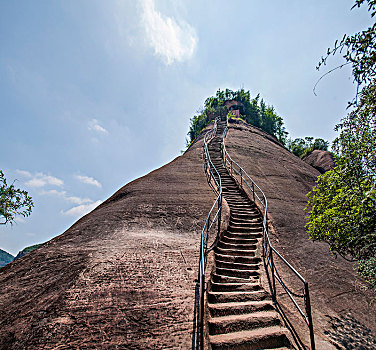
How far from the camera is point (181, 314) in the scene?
381 cm

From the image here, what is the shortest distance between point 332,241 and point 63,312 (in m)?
6.44

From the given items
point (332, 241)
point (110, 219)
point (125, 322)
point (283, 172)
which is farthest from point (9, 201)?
point (283, 172)

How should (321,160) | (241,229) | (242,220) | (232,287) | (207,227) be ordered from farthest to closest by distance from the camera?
(321,160) → (242,220) → (241,229) → (207,227) → (232,287)

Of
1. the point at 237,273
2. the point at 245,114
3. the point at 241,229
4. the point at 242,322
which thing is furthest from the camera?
the point at 245,114

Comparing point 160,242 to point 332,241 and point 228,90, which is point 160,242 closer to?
point 332,241

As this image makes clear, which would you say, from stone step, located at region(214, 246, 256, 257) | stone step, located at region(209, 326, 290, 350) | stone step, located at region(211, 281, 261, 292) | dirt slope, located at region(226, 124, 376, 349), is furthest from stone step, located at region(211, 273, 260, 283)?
stone step, located at region(209, 326, 290, 350)

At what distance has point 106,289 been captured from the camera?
3984 millimetres

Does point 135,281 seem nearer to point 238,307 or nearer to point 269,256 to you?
point 238,307

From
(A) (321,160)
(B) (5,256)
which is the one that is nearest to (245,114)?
(A) (321,160)

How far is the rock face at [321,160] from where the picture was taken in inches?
919

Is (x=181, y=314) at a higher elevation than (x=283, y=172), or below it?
below

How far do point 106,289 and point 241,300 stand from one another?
266 centimetres

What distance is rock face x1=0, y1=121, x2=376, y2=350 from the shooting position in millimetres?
3309

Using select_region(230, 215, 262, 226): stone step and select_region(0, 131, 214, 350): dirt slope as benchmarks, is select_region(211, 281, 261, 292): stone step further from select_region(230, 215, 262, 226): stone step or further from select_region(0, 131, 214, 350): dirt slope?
select_region(230, 215, 262, 226): stone step
